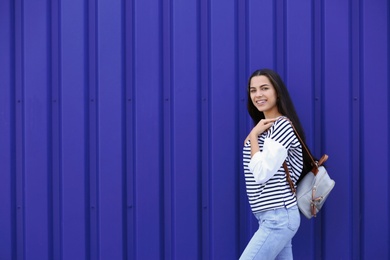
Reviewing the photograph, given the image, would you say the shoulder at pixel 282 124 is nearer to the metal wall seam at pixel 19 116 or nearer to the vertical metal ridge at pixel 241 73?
the vertical metal ridge at pixel 241 73

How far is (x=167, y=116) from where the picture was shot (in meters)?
3.50

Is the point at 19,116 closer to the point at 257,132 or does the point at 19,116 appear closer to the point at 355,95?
the point at 257,132

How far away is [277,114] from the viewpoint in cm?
303

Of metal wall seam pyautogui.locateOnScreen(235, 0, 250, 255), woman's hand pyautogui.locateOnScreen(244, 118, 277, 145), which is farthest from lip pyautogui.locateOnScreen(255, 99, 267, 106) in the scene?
metal wall seam pyautogui.locateOnScreen(235, 0, 250, 255)

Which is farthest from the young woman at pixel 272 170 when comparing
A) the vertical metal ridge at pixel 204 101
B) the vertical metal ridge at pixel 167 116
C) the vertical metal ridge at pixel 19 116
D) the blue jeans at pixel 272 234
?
the vertical metal ridge at pixel 19 116

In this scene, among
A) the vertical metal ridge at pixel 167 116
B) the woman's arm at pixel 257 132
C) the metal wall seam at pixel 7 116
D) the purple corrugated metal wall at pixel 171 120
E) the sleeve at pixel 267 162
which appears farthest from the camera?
the metal wall seam at pixel 7 116

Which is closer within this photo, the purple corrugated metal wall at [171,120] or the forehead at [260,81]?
the forehead at [260,81]

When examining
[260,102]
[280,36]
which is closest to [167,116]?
[260,102]

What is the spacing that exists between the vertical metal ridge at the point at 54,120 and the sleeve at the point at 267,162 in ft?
5.05

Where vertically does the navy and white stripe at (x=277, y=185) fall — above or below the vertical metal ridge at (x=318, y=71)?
below

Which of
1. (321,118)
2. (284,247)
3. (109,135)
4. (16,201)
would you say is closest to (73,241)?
(16,201)

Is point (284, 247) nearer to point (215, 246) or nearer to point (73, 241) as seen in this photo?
point (215, 246)

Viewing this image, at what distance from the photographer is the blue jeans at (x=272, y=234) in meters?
2.74

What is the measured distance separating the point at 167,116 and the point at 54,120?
0.80 m
